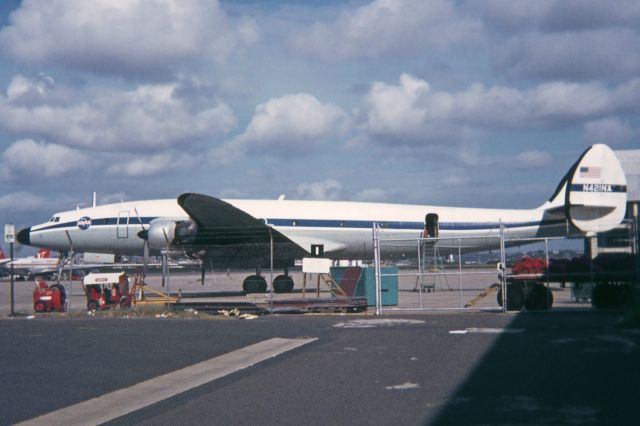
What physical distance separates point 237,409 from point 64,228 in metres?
26.0

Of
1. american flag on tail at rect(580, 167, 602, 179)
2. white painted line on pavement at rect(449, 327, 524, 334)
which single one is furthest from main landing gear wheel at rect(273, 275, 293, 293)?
white painted line on pavement at rect(449, 327, 524, 334)

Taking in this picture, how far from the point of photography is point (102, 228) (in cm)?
3067

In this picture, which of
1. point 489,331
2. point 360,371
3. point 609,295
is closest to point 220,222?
point 609,295

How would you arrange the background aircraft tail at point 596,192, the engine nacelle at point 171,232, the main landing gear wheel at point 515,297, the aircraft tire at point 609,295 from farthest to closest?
1. the engine nacelle at point 171,232
2. the background aircraft tail at point 596,192
3. the main landing gear wheel at point 515,297
4. the aircraft tire at point 609,295

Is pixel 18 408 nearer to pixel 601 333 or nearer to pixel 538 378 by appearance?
pixel 538 378

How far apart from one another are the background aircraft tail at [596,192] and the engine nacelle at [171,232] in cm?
1385

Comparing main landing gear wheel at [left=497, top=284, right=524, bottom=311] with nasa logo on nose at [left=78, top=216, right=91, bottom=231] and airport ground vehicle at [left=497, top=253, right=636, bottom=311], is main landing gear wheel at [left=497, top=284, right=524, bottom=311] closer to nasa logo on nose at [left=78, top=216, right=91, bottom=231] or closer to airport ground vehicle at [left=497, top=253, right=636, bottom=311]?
airport ground vehicle at [left=497, top=253, right=636, bottom=311]

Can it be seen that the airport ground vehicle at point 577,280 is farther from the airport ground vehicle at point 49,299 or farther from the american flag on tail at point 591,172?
the airport ground vehicle at point 49,299

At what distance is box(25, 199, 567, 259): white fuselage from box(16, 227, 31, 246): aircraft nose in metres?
0.23

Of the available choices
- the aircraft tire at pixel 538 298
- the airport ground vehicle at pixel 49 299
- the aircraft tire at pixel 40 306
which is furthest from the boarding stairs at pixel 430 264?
the aircraft tire at pixel 40 306

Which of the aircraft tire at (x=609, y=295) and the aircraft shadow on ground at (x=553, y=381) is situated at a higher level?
the aircraft tire at (x=609, y=295)

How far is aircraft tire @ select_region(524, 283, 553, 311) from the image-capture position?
57.7 ft

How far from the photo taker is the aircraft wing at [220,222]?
2575cm

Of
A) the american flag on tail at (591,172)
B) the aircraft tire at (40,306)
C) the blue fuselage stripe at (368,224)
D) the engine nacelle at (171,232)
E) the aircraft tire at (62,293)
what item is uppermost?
the american flag on tail at (591,172)
